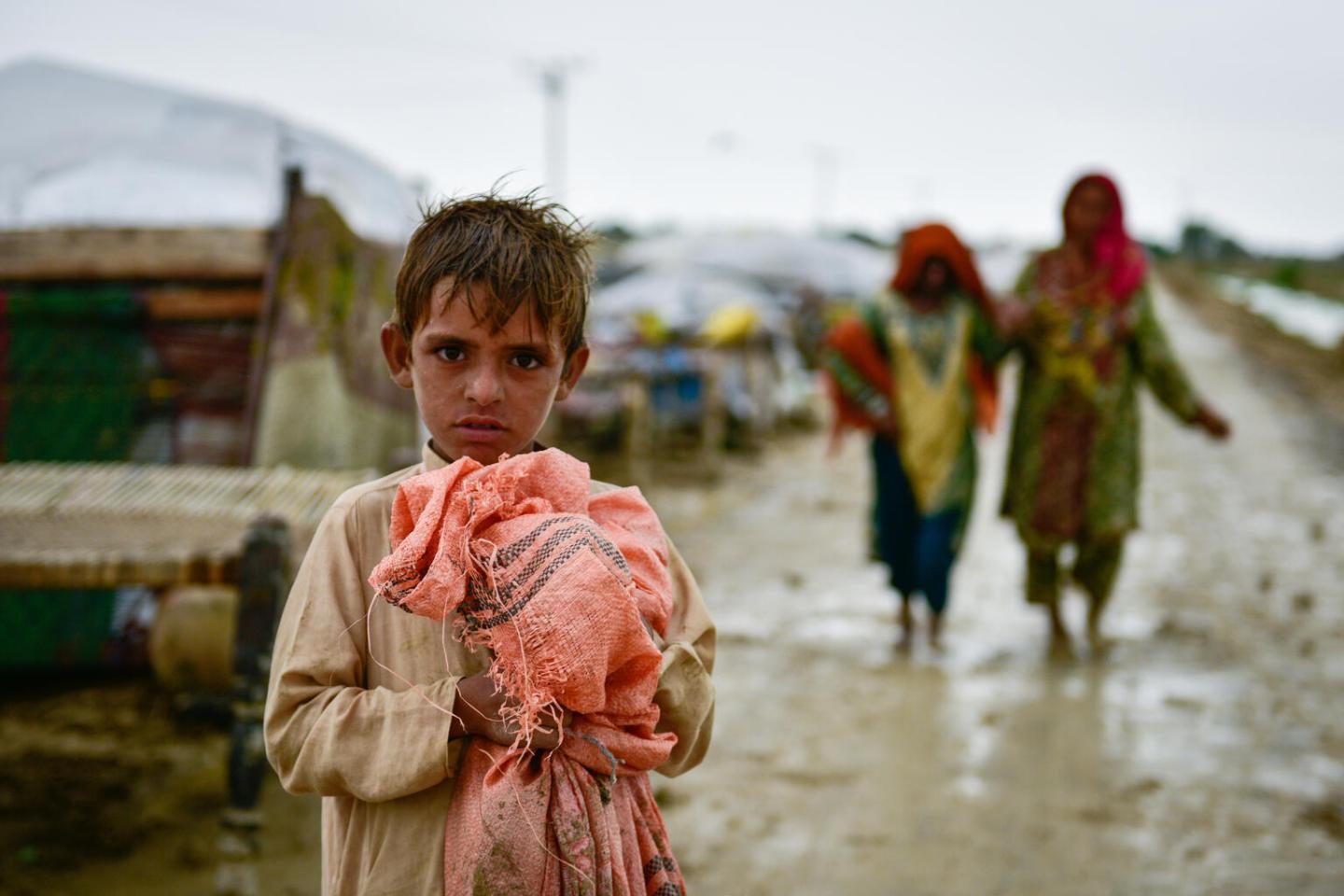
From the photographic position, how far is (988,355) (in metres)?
5.01

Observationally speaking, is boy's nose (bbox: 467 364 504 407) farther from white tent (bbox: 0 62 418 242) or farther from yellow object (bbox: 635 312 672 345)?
yellow object (bbox: 635 312 672 345)

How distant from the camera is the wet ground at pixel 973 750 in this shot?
10.2 ft

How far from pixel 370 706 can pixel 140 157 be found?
181 inches

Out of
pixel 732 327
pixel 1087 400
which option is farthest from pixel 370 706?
pixel 732 327

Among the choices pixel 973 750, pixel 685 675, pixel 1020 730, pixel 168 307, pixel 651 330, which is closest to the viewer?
pixel 685 675

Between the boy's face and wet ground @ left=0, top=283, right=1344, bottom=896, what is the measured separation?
1977 mm

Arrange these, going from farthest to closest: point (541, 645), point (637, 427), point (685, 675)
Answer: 1. point (637, 427)
2. point (685, 675)
3. point (541, 645)

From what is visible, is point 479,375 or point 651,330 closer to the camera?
point 479,375

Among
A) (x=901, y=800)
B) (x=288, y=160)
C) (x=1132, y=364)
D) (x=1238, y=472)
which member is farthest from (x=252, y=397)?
(x=1238, y=472)

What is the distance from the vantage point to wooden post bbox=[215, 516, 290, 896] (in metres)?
Answer: 2.72

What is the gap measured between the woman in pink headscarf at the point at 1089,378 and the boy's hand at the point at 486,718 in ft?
13.5

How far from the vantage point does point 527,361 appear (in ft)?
4.77

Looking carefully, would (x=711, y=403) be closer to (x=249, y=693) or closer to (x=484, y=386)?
(x=249, y=693)

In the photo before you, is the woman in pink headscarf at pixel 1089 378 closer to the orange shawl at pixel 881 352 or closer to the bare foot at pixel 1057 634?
the bare foot at pixel 1057 634
